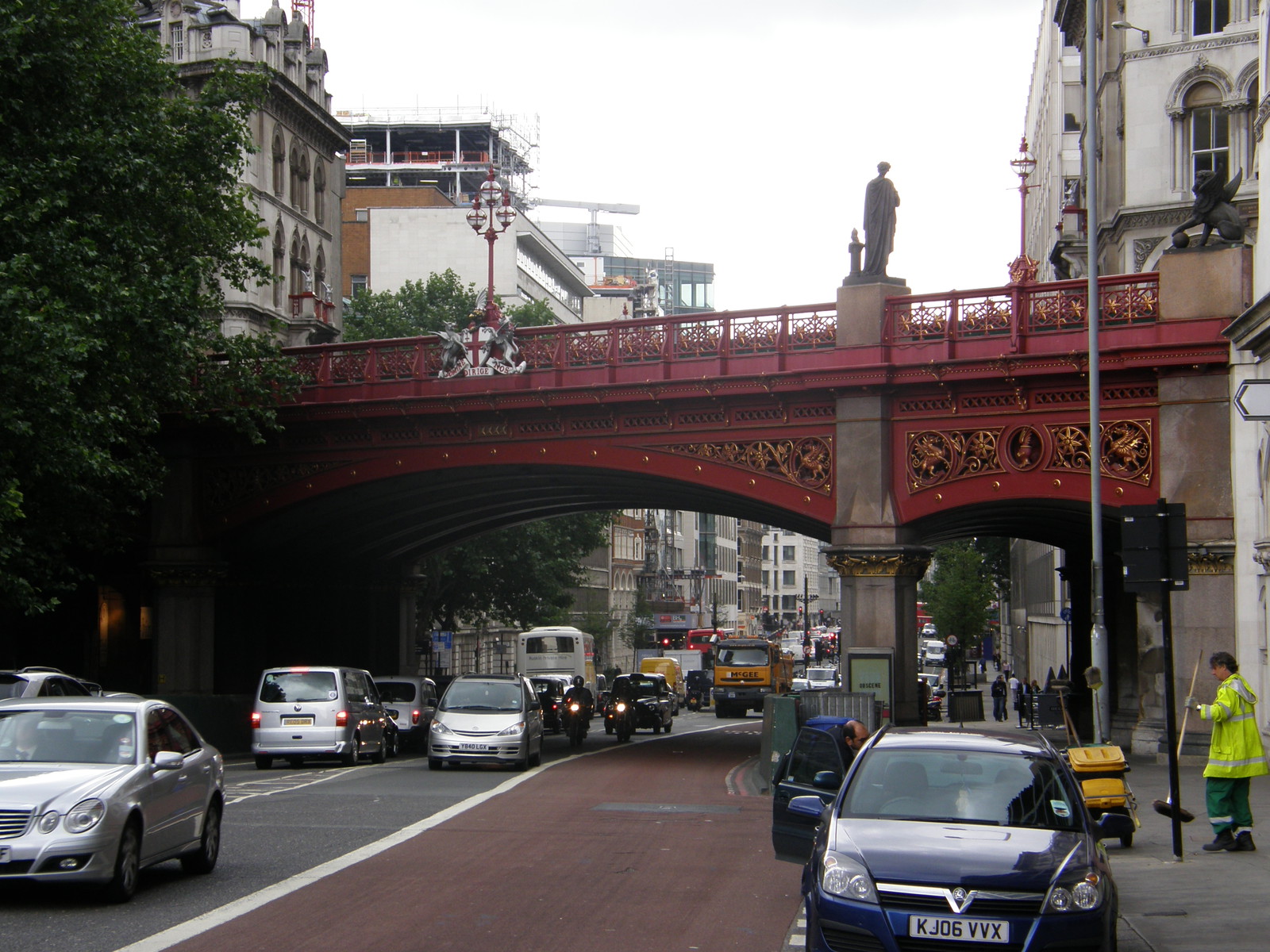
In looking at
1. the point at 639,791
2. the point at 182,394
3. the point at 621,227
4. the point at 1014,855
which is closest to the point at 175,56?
the point at 182,394

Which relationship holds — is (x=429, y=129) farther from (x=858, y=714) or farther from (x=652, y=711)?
(x=858, y=714)

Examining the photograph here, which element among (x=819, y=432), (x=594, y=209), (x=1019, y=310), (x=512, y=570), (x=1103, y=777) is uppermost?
(x=594, y=209)

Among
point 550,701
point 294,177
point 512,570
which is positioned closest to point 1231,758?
point 550,701

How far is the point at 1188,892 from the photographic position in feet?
39.3

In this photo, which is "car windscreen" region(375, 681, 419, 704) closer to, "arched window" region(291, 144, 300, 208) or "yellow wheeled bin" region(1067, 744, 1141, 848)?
"yellow wheeled bin" region(1067, 744, 1141, 848)

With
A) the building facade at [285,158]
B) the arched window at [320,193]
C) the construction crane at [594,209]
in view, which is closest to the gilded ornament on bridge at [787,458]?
the building facade at [285,158]

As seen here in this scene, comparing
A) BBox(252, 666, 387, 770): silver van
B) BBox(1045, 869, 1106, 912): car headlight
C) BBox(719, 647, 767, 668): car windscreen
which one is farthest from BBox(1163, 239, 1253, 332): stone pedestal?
BBox(719, 647, 767, 668): car windscreen

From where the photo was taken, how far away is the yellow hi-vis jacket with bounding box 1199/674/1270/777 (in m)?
13.5

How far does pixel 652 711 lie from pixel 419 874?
102 ft

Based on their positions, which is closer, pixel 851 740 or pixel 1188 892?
pixel 1188 892

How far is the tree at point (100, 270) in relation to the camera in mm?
24297

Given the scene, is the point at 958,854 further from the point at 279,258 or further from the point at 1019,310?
the point at 279,258

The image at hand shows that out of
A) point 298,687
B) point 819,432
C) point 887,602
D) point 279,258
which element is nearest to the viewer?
point 298,687

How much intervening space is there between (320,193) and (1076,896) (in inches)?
1949
